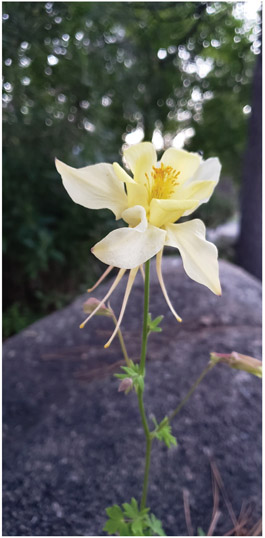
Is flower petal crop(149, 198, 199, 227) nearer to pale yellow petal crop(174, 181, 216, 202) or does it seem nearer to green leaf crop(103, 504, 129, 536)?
pale yellow petal crop(174, 181, 216, 202)

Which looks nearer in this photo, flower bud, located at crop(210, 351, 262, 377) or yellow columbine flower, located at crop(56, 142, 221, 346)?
yellow columbine flower, located at crop(56, 142, 221, 346)

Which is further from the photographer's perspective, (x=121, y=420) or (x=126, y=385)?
(x=121, y=420)

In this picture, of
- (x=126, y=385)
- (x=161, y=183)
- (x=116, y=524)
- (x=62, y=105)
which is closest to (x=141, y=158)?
(x=161, y=183)

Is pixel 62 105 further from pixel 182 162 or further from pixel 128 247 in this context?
pixel 128 247

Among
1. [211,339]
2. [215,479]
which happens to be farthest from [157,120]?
[215,479]

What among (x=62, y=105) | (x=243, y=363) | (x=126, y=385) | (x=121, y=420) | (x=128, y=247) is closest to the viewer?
(x=128, y=247)

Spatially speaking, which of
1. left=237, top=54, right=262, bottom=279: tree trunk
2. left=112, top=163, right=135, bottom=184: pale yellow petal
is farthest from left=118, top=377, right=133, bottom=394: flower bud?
left=237, top=54, right=262, bottom=279: tree trunk

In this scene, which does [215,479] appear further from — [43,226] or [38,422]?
[43,226]
